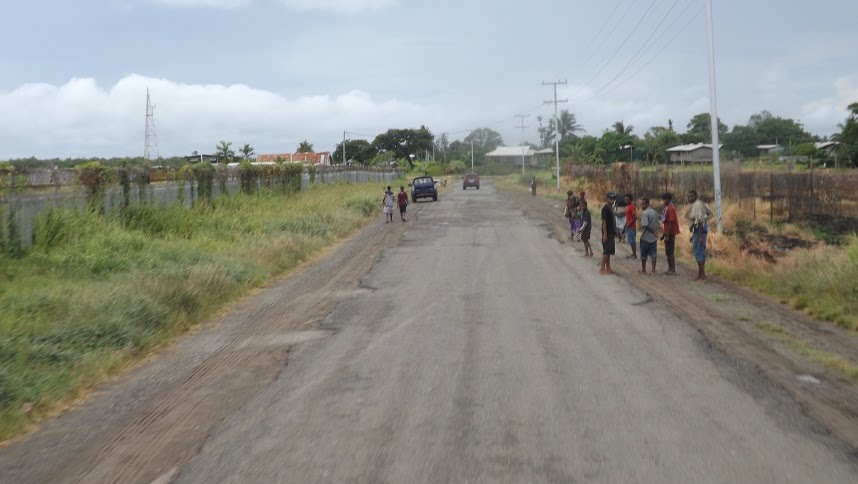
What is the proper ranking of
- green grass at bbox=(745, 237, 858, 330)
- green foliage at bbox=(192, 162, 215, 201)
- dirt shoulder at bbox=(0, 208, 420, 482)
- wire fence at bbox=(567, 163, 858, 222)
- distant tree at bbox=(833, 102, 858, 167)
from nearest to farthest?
dirt shoulder at bbox=(0, 208, 420, 482)
green grass at bbox=(745, 237, 858, 330)
green foliage at bbox=(192, 162, 215, 201)
wire fence at bbox=(567, 163, 858, 222)
distant tree at bbox=(833, 102, 858, 167)

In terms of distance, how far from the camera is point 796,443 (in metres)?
6.00

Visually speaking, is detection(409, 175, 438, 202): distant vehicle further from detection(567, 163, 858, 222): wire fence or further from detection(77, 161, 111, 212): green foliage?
detection(77, 161, 111, 212): green foliage

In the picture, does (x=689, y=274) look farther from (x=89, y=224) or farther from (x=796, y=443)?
(x=89, y=224)

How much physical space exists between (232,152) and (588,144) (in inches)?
1698

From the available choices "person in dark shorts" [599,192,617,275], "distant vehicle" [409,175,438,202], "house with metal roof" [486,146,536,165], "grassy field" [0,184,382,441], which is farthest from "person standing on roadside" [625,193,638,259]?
"house with metal roof" [486,146,536,165]

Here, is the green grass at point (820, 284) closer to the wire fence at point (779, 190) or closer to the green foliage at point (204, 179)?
the wire fence at point (779, 190)

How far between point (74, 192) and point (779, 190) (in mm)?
Result: 22741

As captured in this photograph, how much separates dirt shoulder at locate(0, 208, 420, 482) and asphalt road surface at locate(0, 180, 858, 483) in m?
0.04

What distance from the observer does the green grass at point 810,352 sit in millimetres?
8391

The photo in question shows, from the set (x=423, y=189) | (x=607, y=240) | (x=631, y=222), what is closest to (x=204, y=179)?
(x=631, y=222)

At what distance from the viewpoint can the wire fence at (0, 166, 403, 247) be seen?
1519 cm

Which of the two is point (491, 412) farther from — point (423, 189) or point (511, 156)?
point (511, 156)

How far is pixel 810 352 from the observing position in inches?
363

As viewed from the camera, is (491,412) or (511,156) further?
(511,156)
